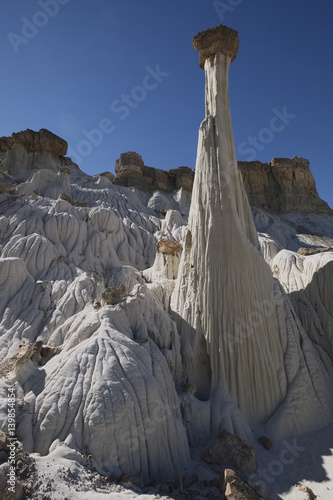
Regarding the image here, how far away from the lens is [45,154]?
31203 millimetres

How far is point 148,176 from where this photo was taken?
1729 inches

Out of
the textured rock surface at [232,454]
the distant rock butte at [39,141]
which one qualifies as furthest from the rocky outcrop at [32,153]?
the textured rock surface at [232,454]

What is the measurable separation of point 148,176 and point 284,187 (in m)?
19.3

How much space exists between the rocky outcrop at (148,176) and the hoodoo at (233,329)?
91.4 feet

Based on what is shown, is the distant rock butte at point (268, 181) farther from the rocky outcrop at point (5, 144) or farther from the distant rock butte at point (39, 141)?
the rocky outcrop at point (5, 144)

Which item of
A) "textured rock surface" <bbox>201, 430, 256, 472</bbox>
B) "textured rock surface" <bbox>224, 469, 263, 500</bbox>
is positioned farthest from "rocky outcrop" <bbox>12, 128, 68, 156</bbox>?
"textured rock surface" <bbox>224, 469, 263, 500</bbox>

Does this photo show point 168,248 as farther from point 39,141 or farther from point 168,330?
point 39,141

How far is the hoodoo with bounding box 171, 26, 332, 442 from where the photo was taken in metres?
10.4

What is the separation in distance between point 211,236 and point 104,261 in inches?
298

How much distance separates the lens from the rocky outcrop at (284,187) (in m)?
43.0

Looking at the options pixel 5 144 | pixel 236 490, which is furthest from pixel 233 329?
pixel 5 144

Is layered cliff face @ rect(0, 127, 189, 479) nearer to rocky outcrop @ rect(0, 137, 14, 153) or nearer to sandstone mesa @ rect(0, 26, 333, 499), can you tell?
sandstone mesa @ rect(0, 26, 333, 499)

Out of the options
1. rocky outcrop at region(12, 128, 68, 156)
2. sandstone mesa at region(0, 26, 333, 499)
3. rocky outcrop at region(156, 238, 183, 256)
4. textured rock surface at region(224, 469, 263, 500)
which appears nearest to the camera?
textured rock surface at region(224, 469, 263, 500)

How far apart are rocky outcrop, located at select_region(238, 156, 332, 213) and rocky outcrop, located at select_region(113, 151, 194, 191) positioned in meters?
9.45
